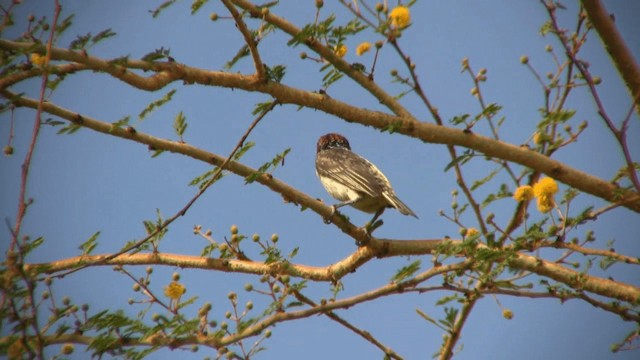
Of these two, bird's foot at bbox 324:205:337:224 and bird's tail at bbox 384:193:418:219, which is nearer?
bird's foot at bbox 324:205:337:224

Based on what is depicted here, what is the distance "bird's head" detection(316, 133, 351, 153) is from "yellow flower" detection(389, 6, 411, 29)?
4523 mm

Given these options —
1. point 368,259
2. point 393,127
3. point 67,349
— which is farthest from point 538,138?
point 67,349

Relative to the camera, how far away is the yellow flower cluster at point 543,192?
4.72 metres

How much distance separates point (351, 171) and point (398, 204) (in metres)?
0.91

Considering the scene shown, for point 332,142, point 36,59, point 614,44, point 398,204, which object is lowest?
point 36,59

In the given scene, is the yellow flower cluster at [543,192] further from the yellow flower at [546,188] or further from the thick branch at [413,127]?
the thick branch at [413,127]

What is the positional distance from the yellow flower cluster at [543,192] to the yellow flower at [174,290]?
2564mm

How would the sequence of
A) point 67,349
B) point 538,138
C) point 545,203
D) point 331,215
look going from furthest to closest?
point 331,215 < point 538,138 < point 545,203 < point 67,349

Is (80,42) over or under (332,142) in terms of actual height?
under

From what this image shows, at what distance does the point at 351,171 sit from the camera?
292 inches

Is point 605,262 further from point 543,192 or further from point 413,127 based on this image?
point 413,127

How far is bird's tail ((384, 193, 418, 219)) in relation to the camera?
6.57m

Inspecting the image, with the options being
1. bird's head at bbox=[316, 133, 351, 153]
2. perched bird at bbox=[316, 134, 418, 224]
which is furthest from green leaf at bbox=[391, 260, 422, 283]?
bird's head at bbox=[316, 133, 351, 153]

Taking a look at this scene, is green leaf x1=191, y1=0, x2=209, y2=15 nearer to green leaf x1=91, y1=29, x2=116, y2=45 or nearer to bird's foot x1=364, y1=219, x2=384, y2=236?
green leaf x1=91, y1=29, x2=116, y2=45
